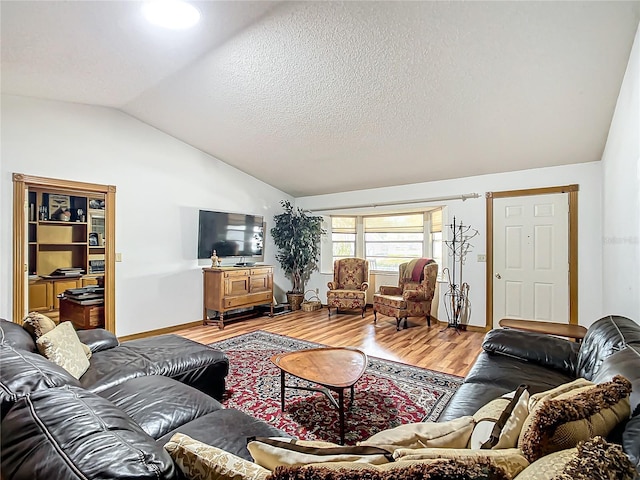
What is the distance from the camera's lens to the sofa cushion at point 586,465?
65 cm

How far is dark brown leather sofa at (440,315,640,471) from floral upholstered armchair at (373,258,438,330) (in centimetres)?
223

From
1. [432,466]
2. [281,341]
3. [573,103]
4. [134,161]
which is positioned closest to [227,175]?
[134,161]

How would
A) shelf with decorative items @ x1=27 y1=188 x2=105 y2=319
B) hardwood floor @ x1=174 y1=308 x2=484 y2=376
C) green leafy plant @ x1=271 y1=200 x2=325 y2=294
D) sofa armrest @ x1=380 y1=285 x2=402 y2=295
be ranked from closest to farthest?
hardwood floor @ x1=174 y1=308 x2=484 y2=376
shelf with decorative items @ x1=27 y1=188 x2=105 y2=319
sofa armrest @ x1=380 y1=285 x2=402 y2=295
green leafy plant @ x1=271 y1=200 x2=325 y2=294

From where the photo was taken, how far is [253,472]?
736 mm

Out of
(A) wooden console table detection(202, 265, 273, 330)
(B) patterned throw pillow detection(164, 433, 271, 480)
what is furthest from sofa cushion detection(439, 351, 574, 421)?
(A) wooden console table detection(202, 265, 273, 330)

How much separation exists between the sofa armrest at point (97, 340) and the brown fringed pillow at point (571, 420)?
2.66m

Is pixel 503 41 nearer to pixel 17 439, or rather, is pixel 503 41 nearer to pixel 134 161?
pixel 17 439

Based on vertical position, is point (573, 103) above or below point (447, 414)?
above

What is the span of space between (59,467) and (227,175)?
16.5 feet

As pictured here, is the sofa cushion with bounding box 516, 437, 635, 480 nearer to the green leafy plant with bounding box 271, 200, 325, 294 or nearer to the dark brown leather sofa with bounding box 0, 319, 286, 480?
the dark brown leather sofa with bounding box 0, 319, 286, 480

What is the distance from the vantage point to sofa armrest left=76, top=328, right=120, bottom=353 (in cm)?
238

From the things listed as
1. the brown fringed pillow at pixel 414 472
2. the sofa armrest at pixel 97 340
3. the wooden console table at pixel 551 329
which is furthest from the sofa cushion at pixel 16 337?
the wooden console table at pixel 551 329

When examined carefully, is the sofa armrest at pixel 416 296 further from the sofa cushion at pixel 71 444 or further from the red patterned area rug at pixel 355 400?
the sofa cushion at pixel 71 444

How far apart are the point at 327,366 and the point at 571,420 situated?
1.68 metres
